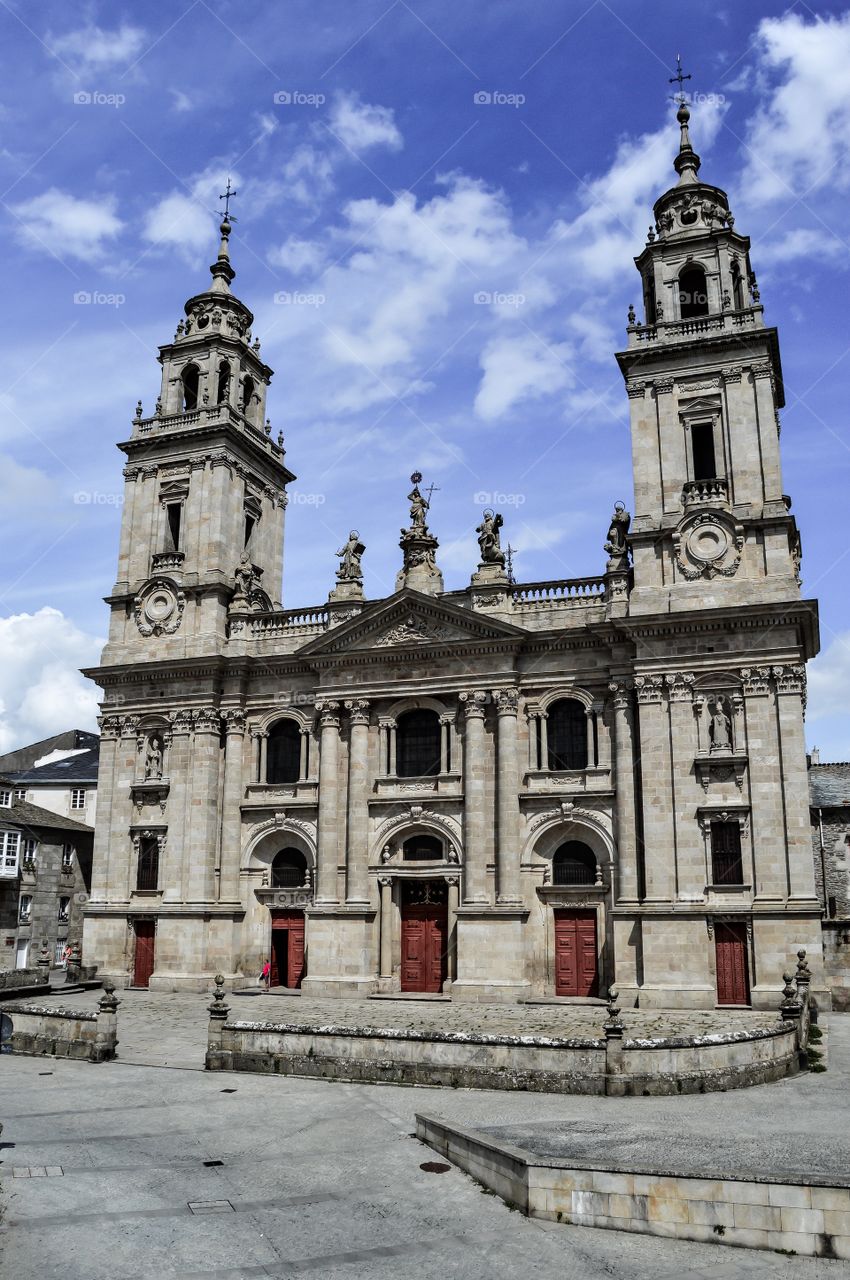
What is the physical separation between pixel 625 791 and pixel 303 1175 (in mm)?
22980

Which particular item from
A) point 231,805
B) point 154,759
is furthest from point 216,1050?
point 154,759

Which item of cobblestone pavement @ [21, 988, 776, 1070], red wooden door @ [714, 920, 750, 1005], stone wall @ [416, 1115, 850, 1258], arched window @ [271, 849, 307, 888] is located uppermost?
arched window @ [271, 849, 307, 888]

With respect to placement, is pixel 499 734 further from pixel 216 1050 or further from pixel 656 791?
pixel 216 1050

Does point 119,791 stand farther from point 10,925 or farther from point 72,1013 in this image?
point 72,1013

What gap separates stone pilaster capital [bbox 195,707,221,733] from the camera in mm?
42750

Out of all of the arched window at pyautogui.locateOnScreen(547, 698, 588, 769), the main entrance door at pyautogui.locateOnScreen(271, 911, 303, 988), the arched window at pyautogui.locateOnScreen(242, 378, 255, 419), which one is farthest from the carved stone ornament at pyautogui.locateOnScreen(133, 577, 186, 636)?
the arched window at pyautogui.locateOnScreen(547, 698, 588, 769)

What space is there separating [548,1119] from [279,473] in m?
37.1

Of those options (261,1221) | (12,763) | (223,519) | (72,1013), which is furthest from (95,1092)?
(12,763)

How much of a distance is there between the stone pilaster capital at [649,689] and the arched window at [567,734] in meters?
2.65

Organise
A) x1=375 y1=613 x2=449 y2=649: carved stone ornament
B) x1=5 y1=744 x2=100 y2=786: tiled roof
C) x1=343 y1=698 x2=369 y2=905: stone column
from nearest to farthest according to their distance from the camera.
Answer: x1=343 y1=698 x2=369 y2=905: stone column → x1=375 y1=613 x2=449 y2=649: carved stone ornament → x1=5 y1=744 x2=100 y2=786: tiled roof

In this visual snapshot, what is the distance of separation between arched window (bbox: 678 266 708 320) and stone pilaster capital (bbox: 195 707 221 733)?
959 inches

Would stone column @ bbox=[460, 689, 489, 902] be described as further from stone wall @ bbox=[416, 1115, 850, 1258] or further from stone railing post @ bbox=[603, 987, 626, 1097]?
stone wall @ bbox=[416, 1115, 850, 1258]

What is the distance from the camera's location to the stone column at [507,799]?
37.1m

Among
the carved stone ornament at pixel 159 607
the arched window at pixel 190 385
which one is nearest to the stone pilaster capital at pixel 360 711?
the carved stone ornament at pixel 159 607
